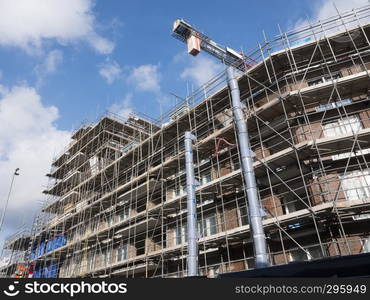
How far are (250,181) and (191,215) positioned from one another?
3.91 meters

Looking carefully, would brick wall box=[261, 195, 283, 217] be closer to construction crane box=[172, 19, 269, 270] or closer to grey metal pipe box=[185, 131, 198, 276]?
construction crane box=[172, 19, 269, 270]

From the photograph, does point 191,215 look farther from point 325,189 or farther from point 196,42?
point 196,42

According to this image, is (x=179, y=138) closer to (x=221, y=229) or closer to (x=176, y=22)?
(x=221, y=229)

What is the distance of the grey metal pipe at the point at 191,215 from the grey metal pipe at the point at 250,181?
341 cm

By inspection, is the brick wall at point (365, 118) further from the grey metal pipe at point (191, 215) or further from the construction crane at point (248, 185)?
the grey metal pipe at point (191, 215)

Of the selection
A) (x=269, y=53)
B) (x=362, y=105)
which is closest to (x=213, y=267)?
(x=362, y=105)

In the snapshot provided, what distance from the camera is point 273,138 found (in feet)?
54.3

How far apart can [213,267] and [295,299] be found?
961cm

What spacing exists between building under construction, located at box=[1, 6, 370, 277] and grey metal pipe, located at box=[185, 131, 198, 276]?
1.62 feet

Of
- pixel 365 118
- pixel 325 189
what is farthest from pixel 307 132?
pixel 325 189

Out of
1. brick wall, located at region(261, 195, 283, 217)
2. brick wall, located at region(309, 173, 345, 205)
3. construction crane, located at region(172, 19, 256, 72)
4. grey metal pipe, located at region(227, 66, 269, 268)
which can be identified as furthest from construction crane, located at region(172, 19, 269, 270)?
construction crane, located at region(172, 19, 256, 72)

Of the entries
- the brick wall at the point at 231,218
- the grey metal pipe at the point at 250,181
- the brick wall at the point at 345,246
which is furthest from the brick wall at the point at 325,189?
the brick wall at the point at 231,218

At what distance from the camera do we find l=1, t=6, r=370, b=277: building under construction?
1317 cm

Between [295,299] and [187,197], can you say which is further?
[187,197]
